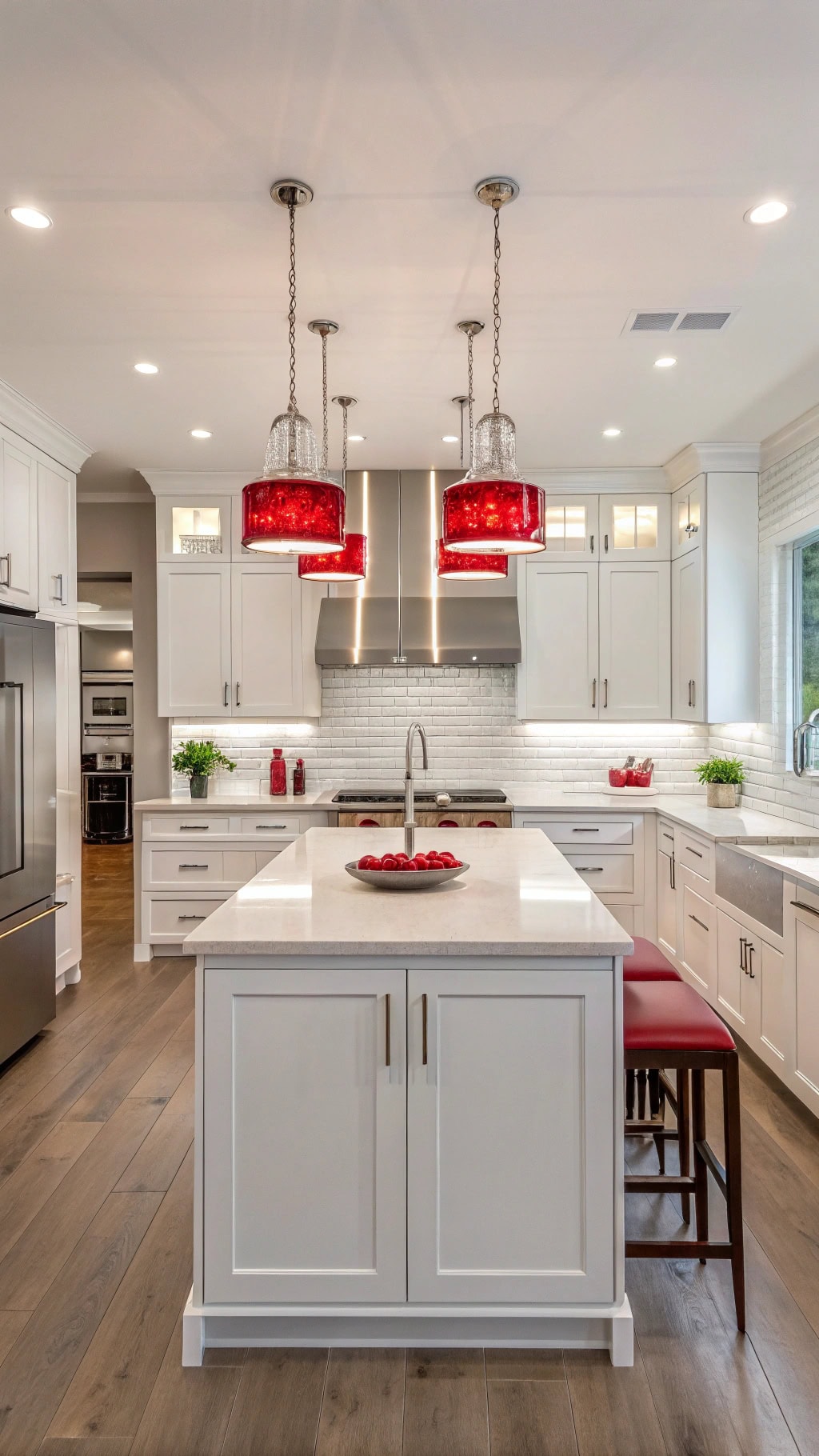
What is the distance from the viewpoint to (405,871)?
8.24ft

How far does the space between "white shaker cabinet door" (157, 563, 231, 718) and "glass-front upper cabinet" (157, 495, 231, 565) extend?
8 centimetres

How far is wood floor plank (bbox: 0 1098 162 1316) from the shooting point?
233 centimetres

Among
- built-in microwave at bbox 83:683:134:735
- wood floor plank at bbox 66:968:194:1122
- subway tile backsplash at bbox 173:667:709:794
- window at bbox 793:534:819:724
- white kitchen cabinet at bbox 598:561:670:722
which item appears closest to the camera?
wood floor plank at bbox 66:968:194:1122

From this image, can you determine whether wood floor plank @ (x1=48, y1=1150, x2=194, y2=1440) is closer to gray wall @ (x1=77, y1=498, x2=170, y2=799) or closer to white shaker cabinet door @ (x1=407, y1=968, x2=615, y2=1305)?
white shaker cabinet door @ (x1=407, y1=968, x2=615, y2=1305)

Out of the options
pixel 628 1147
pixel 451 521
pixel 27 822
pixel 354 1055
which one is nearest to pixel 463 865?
pixel 354 1055

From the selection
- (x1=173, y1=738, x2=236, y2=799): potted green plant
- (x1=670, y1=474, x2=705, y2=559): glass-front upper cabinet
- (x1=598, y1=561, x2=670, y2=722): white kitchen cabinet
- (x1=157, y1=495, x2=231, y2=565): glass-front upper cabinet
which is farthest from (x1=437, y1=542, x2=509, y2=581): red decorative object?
(x1=173, y1=738, x2=236, y2=799): potted green plant

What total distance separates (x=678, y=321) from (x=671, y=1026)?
2450 mm

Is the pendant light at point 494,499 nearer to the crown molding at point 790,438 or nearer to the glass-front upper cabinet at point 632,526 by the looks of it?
the crown molding at point 790,438

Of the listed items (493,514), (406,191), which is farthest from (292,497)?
(406,191)

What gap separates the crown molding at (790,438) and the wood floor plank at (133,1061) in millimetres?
4016

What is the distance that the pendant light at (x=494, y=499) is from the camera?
90.1 inches

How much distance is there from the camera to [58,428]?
14.8ft

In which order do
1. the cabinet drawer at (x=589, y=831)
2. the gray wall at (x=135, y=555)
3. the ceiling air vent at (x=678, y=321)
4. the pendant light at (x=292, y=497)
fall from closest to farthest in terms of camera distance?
1. the pendant light at (x=292, y=497)
2. the ceiling air vent at (x=678, y=321)
3. the cabinet drawer at (x=589, y=831)
4. the gray wall at (x=135, y=555)

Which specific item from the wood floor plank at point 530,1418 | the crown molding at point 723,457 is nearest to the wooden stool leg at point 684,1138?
the wood floor plank at point 530,1418
